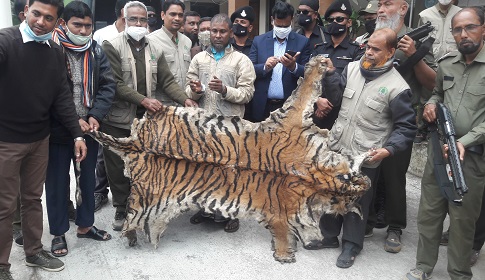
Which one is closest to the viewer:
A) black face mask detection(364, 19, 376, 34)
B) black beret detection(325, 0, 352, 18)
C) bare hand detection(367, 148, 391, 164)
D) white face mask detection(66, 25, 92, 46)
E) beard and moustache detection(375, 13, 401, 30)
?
bare hand detection(367, 148, 391, 164)

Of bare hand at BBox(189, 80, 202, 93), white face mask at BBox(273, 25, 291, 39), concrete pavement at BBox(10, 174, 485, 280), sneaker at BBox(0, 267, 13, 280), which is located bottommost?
concrete pavement at BBox(10, 174, 485, 280)

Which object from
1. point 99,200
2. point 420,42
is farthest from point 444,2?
point 99,200

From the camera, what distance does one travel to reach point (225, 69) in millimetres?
3816

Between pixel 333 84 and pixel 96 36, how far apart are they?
11.5 feet

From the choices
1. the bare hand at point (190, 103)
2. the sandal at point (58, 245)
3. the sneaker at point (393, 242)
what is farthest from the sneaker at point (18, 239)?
the sneaker at point (393, 242)

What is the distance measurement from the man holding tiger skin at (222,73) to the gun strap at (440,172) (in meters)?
1.55

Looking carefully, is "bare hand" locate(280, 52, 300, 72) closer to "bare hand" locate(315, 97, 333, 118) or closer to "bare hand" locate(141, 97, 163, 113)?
"bare hand" locate(315, 97, 333, 118)

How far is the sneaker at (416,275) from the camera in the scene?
126 inches

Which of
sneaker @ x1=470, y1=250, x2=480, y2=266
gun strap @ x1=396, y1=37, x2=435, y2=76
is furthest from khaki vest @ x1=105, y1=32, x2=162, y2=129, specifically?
sneaker @ x1=470, y1=250, x2=480, y2=266

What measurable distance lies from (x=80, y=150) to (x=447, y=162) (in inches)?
107

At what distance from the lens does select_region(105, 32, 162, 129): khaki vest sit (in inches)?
150

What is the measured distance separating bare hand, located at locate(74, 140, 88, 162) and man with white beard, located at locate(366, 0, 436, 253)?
8.25 ft

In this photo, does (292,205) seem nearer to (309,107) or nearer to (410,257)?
(309,107)

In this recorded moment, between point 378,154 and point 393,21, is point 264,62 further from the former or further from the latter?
point 378,154
